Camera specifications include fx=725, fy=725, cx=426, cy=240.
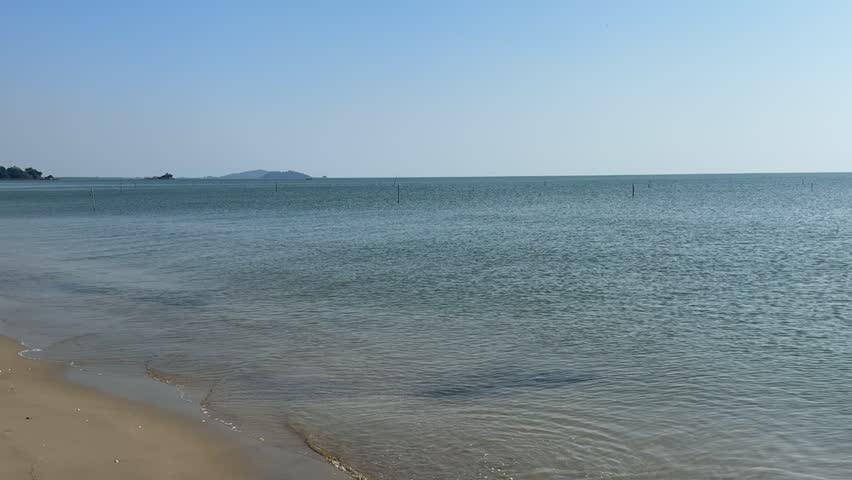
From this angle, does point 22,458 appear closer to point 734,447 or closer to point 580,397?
point 580,397

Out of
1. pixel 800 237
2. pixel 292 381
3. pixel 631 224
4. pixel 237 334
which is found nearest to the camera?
pixel 292 381

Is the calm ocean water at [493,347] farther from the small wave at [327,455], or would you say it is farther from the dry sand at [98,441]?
the dry sand at [98,441]

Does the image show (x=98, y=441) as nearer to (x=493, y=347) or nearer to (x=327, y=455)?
(x=327, y=455)

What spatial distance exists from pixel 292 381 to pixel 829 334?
1275 centimetres

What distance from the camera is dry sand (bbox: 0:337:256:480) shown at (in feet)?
29.5

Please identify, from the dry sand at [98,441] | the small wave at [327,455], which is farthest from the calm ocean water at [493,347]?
the dry sand at [98,441]

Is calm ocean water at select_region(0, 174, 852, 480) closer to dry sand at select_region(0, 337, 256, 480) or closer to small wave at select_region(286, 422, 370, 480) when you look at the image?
small wave at select_region(286, 422, 370, 480)

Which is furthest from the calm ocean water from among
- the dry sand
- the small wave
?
the dry sand

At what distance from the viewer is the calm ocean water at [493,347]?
10594mm

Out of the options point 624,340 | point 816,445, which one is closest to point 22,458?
point 816,445

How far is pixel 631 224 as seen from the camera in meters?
55.9

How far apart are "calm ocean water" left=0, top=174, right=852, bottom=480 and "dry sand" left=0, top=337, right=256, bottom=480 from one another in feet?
3.22

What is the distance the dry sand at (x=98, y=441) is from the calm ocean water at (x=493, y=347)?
0.98 metres

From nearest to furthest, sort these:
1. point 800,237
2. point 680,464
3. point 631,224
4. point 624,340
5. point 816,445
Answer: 1. point 680,464
2. point 816,445
3. point 624,340
4. point 800,237
5. point 631,224
